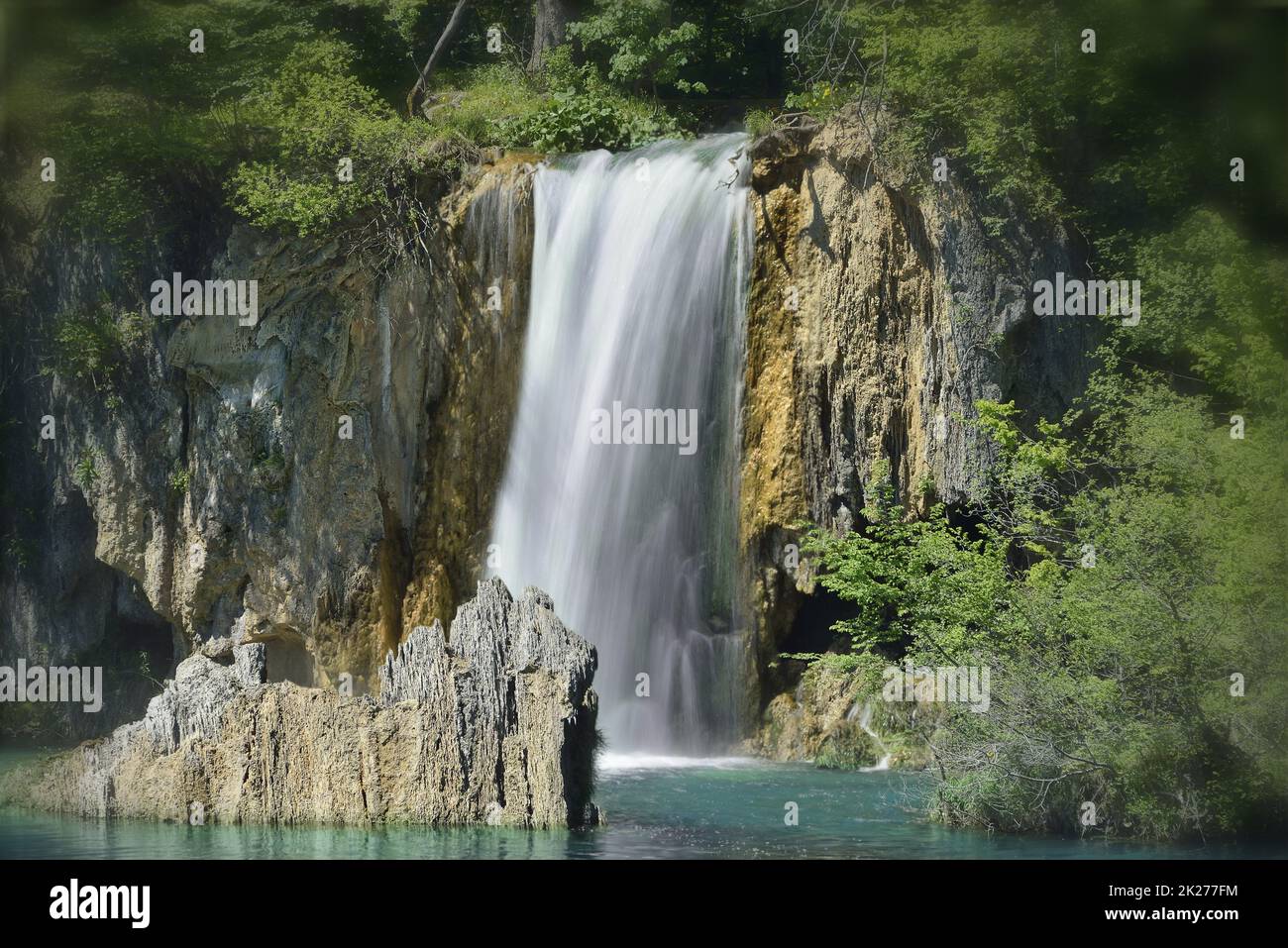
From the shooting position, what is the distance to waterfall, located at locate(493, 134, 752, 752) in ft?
71.2

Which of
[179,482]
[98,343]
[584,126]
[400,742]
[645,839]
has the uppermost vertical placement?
[584,126]

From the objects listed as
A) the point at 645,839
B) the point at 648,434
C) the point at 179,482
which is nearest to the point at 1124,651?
the point at 645,839

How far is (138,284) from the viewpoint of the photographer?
26078 mm

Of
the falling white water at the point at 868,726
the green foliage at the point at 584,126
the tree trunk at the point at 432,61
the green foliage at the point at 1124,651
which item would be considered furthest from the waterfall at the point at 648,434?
the tree trunk at the point at 432,61

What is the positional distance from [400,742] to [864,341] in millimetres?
8898

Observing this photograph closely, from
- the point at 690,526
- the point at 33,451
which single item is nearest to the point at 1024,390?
the point at 690,526

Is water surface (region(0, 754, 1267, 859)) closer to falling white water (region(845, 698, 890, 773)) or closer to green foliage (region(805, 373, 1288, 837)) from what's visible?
green foliage (region(805, 373, 1288, 837))

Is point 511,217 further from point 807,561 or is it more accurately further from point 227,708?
point 227,708

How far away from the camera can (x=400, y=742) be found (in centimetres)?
1526

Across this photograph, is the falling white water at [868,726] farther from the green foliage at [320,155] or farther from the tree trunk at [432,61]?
the tree trunk at [432,61]

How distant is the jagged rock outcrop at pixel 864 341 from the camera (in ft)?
68.5

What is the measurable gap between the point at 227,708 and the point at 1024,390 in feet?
35.4

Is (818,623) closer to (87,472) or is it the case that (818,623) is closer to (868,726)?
(868,726)

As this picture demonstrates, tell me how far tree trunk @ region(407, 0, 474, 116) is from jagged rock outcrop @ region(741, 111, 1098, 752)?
7.49 meters
